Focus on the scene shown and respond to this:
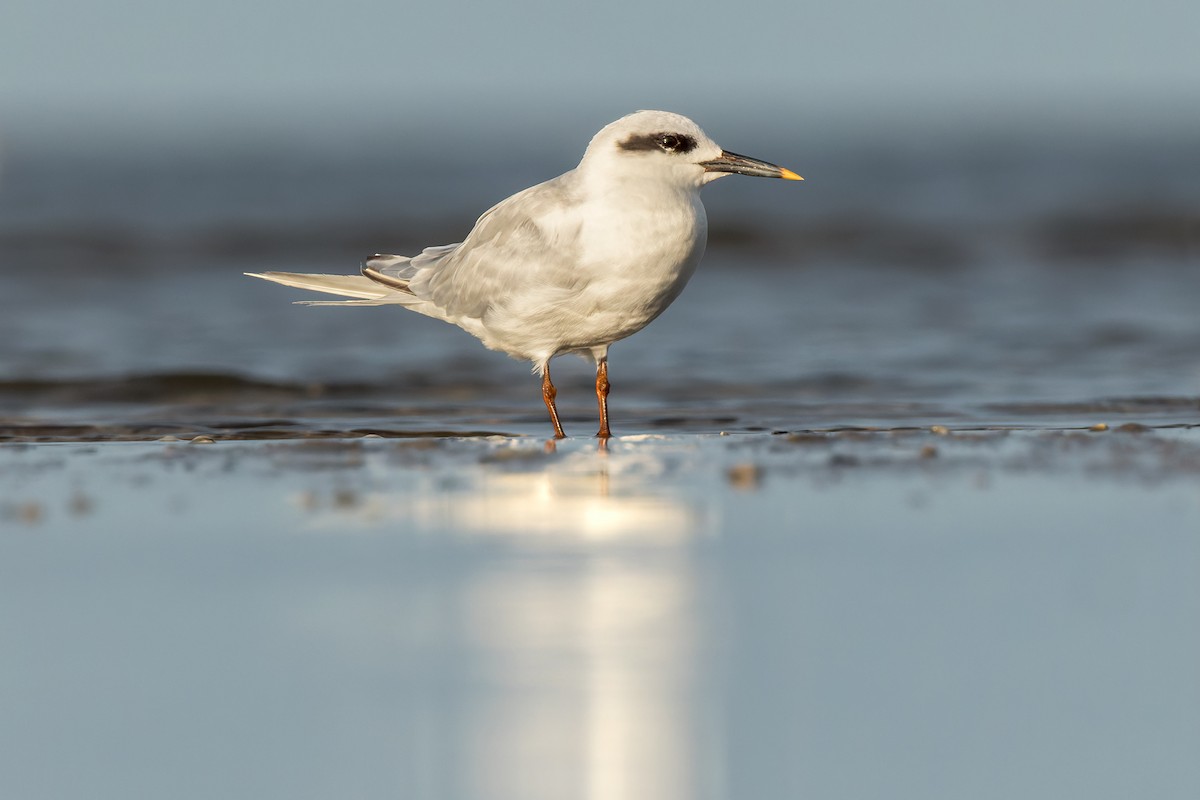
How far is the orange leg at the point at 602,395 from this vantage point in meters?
6.85

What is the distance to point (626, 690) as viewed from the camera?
3.32m

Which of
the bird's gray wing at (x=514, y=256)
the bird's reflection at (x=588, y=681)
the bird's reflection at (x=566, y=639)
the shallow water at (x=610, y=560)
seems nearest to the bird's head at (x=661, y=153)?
the bird's gray wing at (x=514, y=256)

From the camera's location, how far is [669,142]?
6449 mm

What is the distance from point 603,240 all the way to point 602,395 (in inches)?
35.6

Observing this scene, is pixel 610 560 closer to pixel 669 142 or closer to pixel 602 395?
pixel 669 142

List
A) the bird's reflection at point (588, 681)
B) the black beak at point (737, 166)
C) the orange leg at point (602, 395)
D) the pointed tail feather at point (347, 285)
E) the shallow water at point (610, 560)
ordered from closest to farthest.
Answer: the bird's reflection at point (588, 681) < the shallow water at point (610, 560) < the black beak at point (737, 166) < the orange leg at point (602, 395) < the pointed tail feather at point (347, 285)

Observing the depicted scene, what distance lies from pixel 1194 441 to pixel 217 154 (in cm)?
3751

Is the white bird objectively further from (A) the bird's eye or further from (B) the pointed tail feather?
(B) the pointed tail feather

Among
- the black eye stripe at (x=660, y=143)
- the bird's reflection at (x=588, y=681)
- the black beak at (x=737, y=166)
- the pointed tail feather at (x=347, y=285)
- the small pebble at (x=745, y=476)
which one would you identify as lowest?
the bird's reflection at (x=588, y=681)

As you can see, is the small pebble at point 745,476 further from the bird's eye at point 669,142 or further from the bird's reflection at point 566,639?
the bird's eye at point 669,142

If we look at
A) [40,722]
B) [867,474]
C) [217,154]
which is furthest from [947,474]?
[217,154]

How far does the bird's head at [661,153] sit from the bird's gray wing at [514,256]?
0.75ft

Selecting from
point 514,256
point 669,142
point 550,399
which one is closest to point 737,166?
point 669,142

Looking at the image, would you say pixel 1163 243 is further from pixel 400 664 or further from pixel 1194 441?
pixel 400 664
